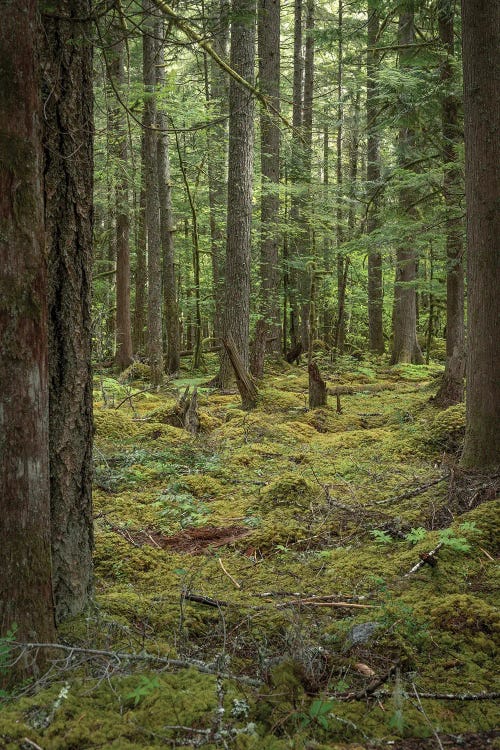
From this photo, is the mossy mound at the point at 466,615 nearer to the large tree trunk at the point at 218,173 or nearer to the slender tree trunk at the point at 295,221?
the large tree trunk at the point at 218,173

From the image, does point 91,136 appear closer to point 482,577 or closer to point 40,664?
point 40,664

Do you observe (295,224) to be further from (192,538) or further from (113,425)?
(192,538)

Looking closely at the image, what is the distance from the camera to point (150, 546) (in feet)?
14.9

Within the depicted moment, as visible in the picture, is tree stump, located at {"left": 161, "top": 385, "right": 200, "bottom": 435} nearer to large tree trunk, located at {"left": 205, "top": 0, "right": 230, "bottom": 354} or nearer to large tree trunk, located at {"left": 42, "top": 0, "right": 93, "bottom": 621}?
large tree trunk, located at {"left": 205, "top": 0, "right": 230, "bottom": 354}

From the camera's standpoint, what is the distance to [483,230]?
206 inches

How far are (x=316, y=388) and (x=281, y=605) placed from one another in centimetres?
672

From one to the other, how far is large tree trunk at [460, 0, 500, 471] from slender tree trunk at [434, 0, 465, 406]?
112 inches

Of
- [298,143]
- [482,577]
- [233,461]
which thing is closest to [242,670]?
[482,577]

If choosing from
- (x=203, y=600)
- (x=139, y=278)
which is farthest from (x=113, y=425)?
(x=139, y=278)

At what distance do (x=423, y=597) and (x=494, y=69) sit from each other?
465cm

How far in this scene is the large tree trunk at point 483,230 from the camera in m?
5.19

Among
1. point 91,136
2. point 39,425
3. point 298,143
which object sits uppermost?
point 298,143

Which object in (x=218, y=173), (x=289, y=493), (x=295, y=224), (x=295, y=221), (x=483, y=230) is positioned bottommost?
(x=289, y=493)

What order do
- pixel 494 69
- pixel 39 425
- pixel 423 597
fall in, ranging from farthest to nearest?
pixel 494 69 < pixel 423 597 < pixel 39 425
